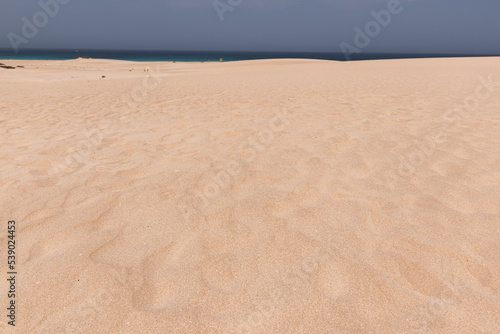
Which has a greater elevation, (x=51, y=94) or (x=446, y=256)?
(x=446, y=256)

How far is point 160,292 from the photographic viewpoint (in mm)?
1564

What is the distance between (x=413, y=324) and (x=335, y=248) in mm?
581

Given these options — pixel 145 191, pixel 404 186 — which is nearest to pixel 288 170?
pixel 404 186

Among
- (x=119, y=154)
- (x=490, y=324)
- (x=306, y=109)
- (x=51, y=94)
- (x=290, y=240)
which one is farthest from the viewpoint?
(x=51, y=94)

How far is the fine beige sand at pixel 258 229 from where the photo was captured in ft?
4.73

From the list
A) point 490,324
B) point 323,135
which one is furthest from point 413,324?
point 323,135

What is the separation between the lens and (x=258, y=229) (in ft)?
6.70

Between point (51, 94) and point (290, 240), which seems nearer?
point (290, 240)

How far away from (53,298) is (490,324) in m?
2.22

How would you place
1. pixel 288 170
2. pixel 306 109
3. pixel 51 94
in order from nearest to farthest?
1. pixel 288 170
2. pixel 306 109
3. pixel 51 94

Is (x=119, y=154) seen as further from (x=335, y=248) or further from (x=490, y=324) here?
(x=490, y=324)

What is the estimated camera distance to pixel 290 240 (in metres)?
1.92

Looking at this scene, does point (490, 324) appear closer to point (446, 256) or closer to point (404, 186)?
point (446, 256)

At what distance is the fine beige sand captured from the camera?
144 cm
